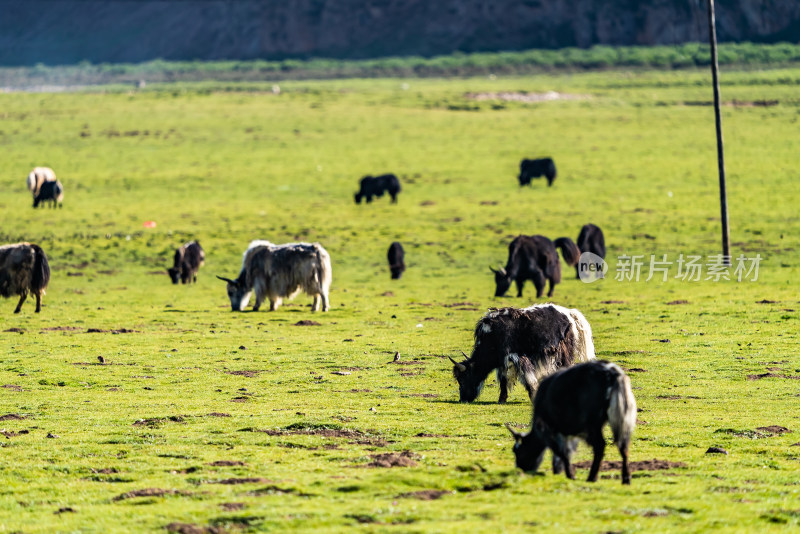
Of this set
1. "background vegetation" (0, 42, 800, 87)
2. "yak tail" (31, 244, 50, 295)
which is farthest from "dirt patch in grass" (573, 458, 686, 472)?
"background vegetation" (0, 42, 800, 87)

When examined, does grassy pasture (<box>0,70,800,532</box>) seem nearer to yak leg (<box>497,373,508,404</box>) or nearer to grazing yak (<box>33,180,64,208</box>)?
yak leg (<box>497,373,508,404</box>)

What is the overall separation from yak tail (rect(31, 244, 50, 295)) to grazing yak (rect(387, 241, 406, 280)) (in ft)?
35.6

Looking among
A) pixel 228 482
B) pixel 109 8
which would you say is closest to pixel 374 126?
pixel 228 482

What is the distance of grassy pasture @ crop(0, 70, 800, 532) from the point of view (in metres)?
10.4

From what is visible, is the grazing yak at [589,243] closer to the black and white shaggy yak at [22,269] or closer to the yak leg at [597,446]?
the black and white shaggy yak at [22,269]

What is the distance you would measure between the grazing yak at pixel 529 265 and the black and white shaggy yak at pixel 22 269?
10.8 m

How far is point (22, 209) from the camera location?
152ft

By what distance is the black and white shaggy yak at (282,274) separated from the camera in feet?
84.1

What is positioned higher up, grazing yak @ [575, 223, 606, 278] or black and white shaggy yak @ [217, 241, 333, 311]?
grazing yak @ [575, 223, 606, 278]

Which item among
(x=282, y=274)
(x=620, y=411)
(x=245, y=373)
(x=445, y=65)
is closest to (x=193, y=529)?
(x=620, y=411)

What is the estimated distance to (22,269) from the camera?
2516 cm

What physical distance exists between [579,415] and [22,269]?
710 inches

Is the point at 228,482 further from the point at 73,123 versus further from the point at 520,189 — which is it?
the point at 73,123

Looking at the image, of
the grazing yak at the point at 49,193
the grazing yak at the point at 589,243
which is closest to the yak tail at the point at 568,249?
the grazing yak at the point at 589,243
